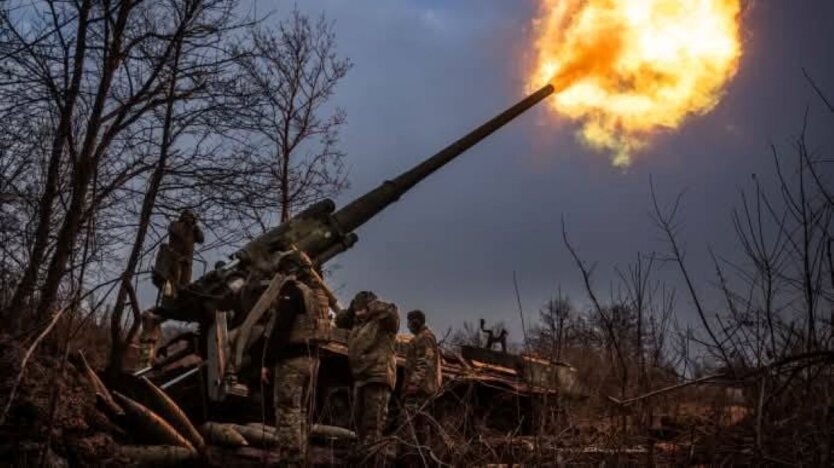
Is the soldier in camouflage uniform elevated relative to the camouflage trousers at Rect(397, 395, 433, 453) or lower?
elevated

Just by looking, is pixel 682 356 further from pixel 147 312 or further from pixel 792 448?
pixel 147 312

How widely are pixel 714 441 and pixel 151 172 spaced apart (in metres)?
10.5

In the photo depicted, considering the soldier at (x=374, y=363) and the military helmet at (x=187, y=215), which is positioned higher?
the military helmet at (x=187, y=215)

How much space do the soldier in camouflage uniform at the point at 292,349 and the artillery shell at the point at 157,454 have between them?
86 cm

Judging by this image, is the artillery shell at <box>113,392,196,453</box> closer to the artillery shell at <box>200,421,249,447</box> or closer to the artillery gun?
the artillery shell at <box>200,421,249,447</box>

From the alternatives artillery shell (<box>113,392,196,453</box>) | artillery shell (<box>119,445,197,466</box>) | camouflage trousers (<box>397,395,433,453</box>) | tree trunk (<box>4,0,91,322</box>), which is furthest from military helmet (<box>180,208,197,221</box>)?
camouflage trousers (<box>397,395,433,453</box>)

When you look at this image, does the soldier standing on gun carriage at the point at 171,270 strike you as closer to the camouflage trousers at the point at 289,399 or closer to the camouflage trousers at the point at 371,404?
the camouflage trousers at the point at 289,399

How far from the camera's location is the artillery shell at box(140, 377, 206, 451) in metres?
8.26

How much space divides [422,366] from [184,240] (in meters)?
3.98

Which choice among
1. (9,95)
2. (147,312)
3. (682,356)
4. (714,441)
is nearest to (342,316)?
(147,312)

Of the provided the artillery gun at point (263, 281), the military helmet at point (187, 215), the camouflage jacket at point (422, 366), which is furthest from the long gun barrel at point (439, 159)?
the camouflage jacket at point (422, 366)

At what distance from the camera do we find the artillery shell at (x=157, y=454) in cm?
752

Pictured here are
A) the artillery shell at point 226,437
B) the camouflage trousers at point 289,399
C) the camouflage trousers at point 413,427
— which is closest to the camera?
the camouflage trousers at point 413,427

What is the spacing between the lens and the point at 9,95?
1097 cm
